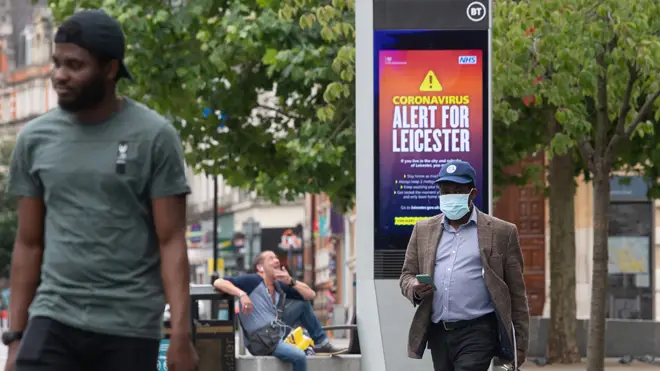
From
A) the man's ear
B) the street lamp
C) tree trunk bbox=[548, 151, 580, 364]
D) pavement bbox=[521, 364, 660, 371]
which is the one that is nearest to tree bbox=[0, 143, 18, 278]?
the street lamp

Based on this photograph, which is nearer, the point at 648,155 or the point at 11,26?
the point at 648,155

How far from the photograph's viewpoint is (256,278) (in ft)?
52.1

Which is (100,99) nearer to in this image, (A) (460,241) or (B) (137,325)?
(B) (137,325)

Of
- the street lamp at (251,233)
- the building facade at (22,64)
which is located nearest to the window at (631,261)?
the street lamp at (251,233)

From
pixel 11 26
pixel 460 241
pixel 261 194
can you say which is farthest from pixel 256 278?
pixel 11 26

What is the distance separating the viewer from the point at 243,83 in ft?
85.1

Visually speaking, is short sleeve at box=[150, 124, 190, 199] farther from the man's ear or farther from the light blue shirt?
the light blue shirt

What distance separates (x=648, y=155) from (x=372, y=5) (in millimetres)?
11635

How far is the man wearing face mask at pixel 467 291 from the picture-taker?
9.52 meters

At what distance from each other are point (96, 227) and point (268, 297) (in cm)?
1039

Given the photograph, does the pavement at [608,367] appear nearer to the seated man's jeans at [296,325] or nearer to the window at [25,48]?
the seated man's jeans at [296,325]

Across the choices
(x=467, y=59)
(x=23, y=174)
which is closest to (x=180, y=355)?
(x=23, y=174)

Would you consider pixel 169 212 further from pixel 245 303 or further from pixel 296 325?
pixel 296 325

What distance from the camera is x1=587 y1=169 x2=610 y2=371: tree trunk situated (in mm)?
17375
